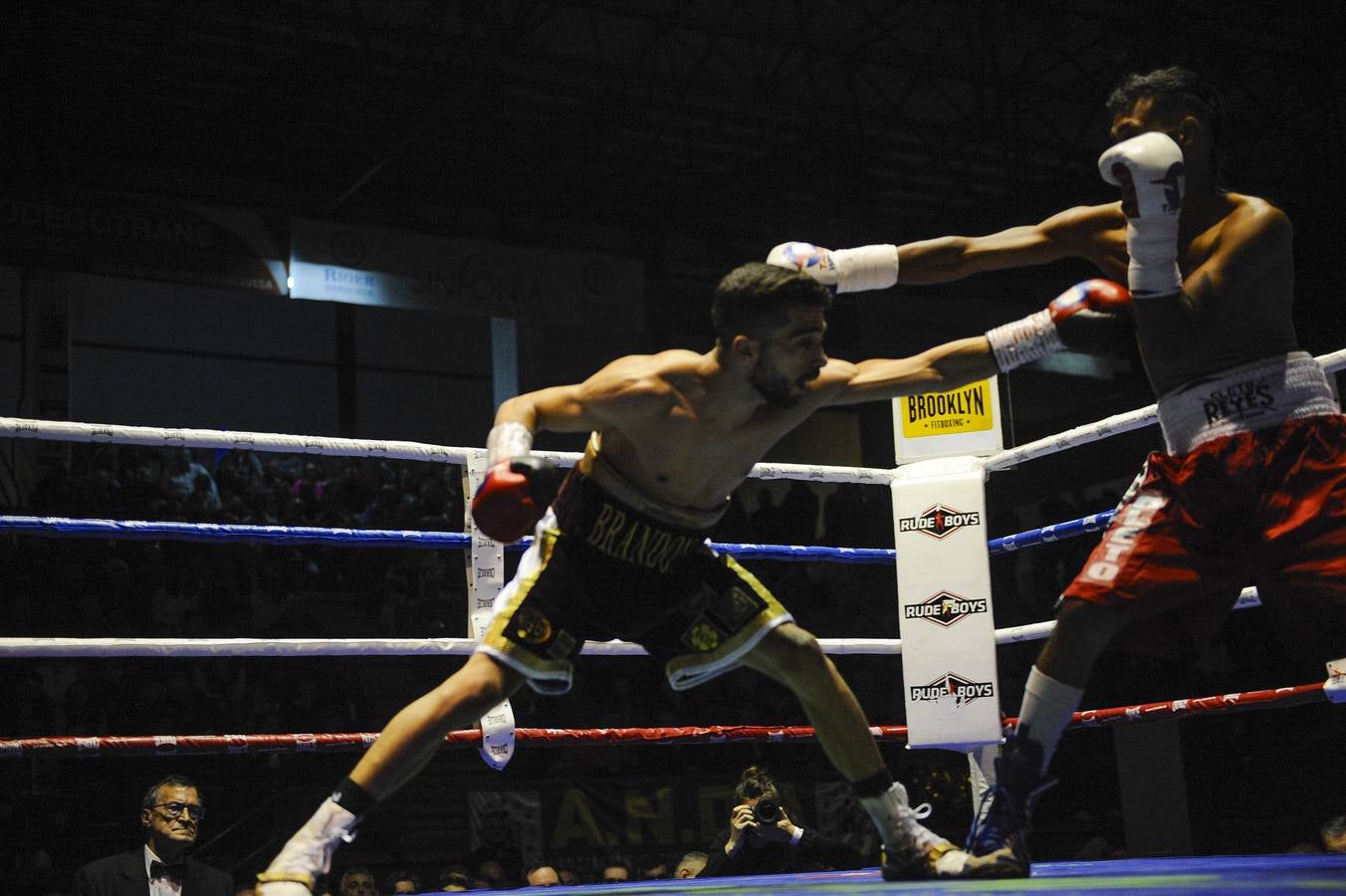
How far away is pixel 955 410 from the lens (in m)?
3.95

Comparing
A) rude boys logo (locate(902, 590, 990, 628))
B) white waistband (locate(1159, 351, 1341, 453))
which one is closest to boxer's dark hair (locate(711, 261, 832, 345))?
white waistband (locate(1159, 351, 1341, 453))

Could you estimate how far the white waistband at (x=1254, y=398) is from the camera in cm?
225

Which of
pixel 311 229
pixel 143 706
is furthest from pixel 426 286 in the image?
pixel 143 706

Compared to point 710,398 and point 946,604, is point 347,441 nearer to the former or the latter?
point 710,398

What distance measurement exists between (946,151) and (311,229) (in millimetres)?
5005

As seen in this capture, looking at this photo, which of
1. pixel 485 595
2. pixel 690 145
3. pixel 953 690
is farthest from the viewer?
pixel 690 145

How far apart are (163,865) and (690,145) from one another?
314 inches

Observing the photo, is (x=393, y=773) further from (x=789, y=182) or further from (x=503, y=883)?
(x=789, y=182)

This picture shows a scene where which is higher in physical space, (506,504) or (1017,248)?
(1017,248)

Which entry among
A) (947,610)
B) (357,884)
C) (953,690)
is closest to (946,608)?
(947,610)

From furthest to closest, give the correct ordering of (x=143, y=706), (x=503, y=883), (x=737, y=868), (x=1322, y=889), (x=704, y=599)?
(x=143, y=706)
(x=503, y=883)
(x=737, y=868)
(x=704, y=599)
(x=1322, y=889)

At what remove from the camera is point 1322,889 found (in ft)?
5.20

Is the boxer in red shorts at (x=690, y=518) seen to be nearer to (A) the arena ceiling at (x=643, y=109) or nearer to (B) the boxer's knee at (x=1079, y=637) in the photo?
(B) the boxer's knee at (x=1079, y=637)

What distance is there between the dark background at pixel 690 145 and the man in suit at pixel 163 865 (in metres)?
3.28
